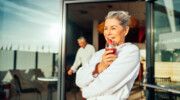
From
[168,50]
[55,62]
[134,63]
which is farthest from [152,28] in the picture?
[55,62]

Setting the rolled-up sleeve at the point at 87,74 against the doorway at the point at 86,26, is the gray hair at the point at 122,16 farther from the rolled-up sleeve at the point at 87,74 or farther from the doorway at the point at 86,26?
the rolled-up sleeve at the point at 87,74

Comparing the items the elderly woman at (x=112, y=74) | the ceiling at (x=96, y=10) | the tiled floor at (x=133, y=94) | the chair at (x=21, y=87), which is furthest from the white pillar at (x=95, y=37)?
the chair at (x=21, y=87)

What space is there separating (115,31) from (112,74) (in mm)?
645

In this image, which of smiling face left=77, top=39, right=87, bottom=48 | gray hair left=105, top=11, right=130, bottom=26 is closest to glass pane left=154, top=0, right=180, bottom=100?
gray hair left=105, top=11, right=130, bottom=26

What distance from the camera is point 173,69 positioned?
4785 mm

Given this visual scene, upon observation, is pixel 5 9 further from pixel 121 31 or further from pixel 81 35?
pixel 121 31

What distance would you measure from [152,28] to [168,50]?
1.15ft

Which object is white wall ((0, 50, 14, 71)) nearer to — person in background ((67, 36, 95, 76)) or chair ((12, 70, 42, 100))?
chair ((12, 70, 42, 100))

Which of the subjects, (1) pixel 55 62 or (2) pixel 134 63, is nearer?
(2) pixel 134 63

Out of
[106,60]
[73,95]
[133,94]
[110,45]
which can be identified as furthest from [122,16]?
[73,95]

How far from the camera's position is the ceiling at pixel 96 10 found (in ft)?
16.8

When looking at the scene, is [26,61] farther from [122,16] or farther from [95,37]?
[122,16]

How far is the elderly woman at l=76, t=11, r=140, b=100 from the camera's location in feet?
14.1

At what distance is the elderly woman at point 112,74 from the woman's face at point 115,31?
0.09ft
